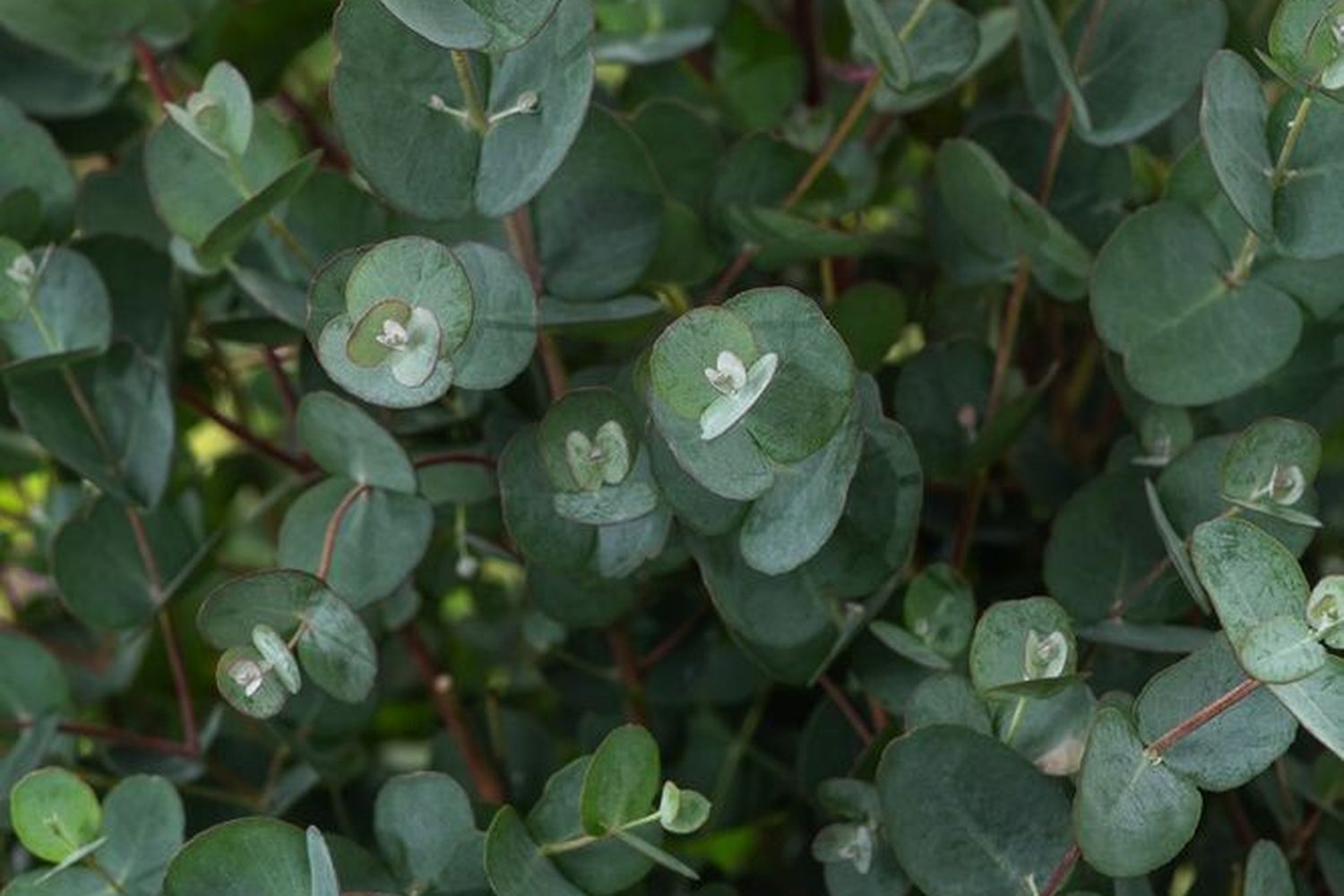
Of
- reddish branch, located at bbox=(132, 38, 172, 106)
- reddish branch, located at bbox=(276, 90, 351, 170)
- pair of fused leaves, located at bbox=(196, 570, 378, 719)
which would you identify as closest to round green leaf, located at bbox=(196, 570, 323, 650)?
pair of fused leaves, located at bbox=(196, 570, 378, 719)

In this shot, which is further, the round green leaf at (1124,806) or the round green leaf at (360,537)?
the round green leaf at (360,537)

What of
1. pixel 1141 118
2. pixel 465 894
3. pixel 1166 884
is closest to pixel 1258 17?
pixel 1141 118

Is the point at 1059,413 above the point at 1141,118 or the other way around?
the other way around

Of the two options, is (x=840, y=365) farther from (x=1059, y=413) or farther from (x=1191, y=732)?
(x=1059, y=413)

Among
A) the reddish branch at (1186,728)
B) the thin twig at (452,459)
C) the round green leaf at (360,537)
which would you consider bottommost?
the round green leaf at (360,537)

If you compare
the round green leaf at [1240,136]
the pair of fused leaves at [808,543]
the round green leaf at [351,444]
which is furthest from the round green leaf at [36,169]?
the round green leaf at [1240,136]

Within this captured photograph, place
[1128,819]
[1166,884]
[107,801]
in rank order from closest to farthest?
1. [1128,819]
2. [107,801]
3. [1166,884]

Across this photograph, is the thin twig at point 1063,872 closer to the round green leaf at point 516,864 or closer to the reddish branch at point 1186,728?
the reddish branch at point 1186,728

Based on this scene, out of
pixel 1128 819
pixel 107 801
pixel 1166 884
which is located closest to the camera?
pixel 1128 819
